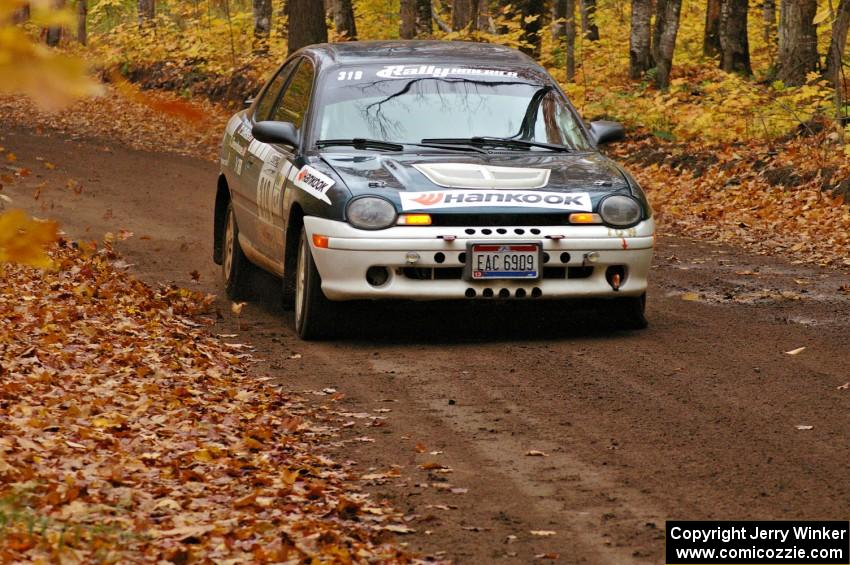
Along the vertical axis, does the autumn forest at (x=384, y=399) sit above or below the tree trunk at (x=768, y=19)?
below

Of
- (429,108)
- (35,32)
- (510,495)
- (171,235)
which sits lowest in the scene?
(171,235)

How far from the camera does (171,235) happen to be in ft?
45.3

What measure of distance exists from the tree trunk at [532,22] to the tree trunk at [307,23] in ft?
15.3

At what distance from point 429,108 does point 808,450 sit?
168 inches

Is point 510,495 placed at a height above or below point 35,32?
below

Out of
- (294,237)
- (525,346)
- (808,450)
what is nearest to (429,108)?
(294,237)

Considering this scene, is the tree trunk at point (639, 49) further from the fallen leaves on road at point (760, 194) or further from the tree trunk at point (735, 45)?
the fallen leaves on road at point (760, 194)

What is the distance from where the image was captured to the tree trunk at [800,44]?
2028 cm

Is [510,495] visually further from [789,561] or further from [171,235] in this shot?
[171,235]

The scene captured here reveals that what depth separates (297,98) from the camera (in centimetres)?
946

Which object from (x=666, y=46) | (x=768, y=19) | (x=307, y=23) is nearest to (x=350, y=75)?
(x=307, y=23)

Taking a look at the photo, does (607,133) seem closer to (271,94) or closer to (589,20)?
(271,94)

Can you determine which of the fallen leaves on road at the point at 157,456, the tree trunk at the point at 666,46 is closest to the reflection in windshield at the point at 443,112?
the fallen leaves on road at the point at 157,456

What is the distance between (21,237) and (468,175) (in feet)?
17.5
